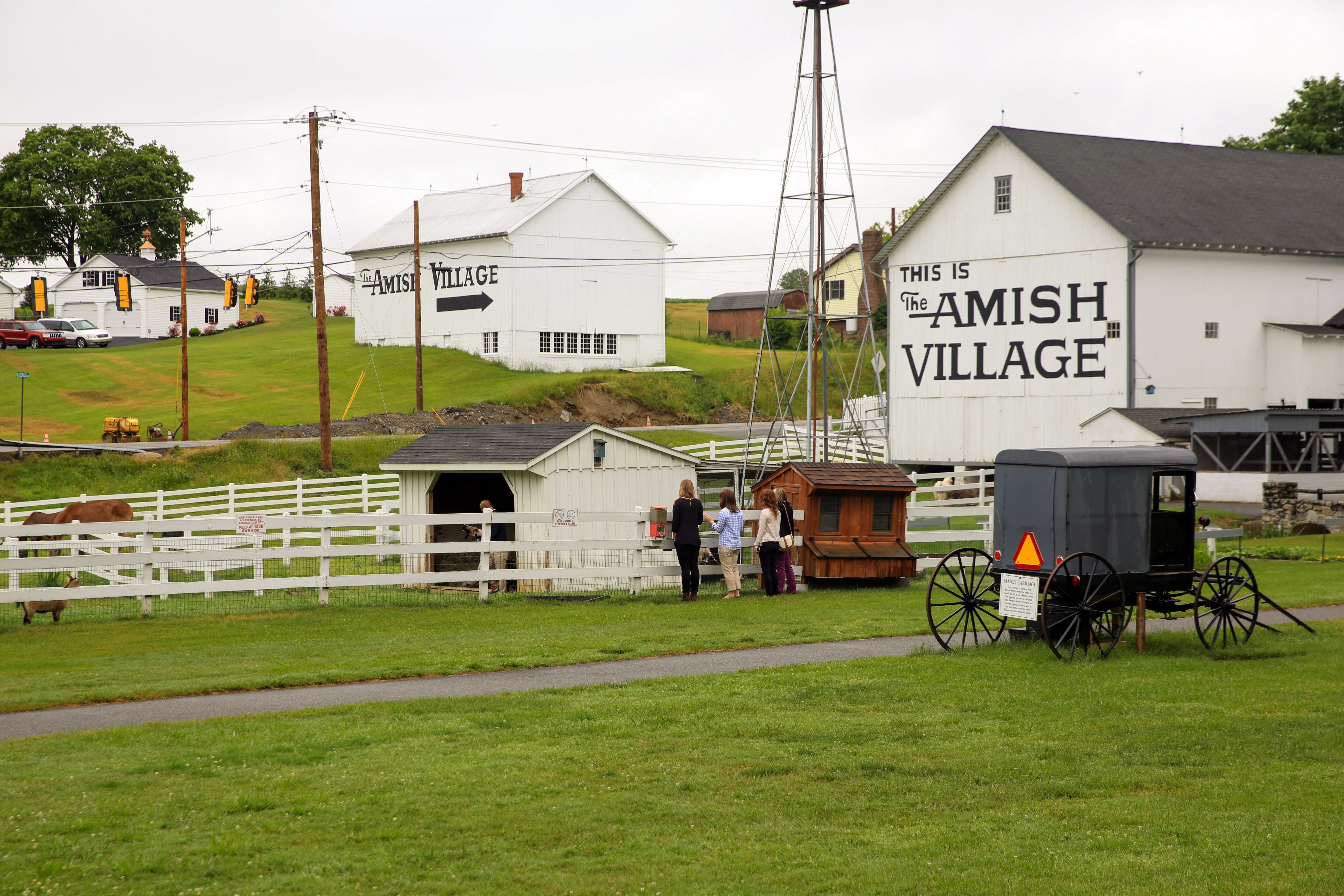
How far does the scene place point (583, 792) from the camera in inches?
298

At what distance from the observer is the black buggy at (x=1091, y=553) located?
40.4ft

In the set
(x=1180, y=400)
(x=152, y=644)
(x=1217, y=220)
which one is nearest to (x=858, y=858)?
(x=152, y=644)

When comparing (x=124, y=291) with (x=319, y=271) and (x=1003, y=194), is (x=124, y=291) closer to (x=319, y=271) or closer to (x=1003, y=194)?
(x=319, y=271)

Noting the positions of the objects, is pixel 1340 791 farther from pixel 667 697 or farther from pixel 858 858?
pixel 667 697

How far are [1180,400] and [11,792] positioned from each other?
36.6 m

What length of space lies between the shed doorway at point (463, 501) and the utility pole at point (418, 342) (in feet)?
87.5

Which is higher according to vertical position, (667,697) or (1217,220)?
(1217,220)

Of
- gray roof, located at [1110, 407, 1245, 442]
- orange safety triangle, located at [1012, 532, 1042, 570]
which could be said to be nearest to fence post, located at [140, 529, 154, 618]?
orange safety triangle, located at [1012, 532, 1042, 570]

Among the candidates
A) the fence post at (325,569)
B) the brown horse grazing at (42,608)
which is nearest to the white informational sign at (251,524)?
the fence post at (325,569)

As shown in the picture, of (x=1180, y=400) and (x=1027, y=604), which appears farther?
(x=1180, y=400)

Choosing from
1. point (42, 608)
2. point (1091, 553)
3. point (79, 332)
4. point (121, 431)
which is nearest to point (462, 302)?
point (121, 431)

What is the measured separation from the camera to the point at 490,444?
2217cm

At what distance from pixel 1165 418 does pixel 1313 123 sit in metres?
36.0

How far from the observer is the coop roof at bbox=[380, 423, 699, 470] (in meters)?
21.3
